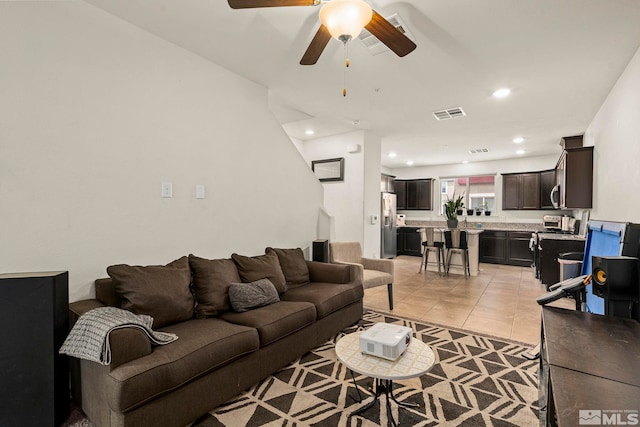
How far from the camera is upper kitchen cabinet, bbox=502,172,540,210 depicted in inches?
286

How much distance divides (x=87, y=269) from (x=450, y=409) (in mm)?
2597

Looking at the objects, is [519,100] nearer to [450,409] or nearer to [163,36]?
[450,409]

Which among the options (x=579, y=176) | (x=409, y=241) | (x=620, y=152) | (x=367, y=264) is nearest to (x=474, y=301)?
(x=367, y=264)

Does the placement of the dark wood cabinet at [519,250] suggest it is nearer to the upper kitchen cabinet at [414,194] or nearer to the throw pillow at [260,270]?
the upper kitchen cabinet at [414,194]

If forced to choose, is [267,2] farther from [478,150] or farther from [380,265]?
[478,150]

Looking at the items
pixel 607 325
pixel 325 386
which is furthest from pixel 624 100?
pixel 325 386

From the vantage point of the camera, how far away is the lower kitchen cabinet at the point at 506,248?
7.04 meters

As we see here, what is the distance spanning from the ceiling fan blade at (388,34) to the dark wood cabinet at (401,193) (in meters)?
7.47

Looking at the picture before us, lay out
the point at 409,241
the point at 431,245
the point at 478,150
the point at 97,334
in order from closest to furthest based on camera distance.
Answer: the point at 97,334 < the point at 431,245 < the point at 478,150 < the point at 409,241

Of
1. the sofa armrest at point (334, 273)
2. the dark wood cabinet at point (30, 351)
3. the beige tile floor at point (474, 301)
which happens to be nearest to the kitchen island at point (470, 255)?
the beige tile floor at point (474, 301)

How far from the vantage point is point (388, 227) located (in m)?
7.75

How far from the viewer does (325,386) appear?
7.02 feet

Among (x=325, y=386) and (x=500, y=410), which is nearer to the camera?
(x=500, y=410)

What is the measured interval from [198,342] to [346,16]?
2.01 meters
